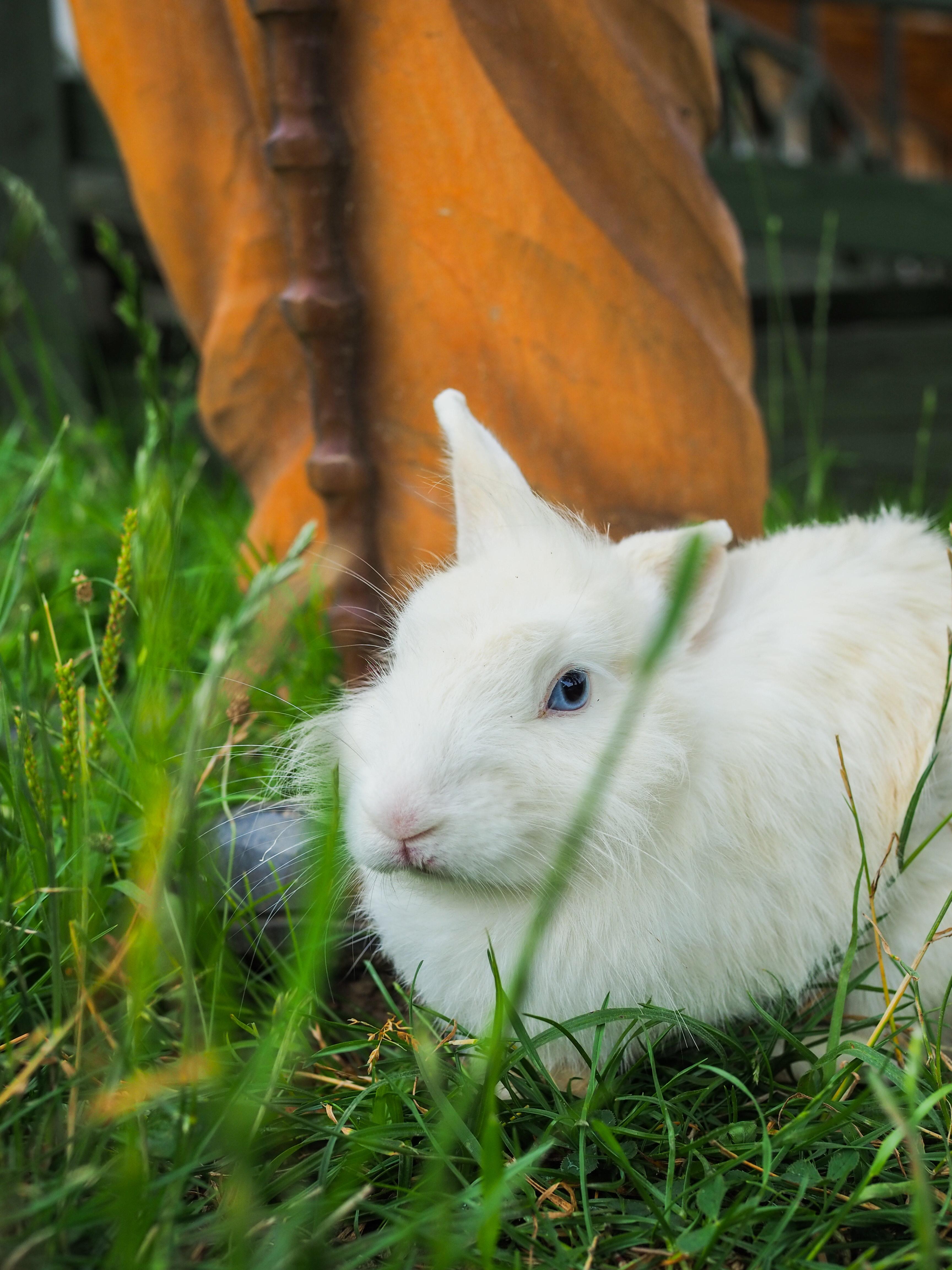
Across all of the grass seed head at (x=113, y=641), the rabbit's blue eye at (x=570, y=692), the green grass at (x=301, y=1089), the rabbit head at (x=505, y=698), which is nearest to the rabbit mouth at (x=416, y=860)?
the rabbit head at (x=505, y=698)

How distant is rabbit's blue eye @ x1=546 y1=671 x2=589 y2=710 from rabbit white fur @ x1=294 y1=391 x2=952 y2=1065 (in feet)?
0.05

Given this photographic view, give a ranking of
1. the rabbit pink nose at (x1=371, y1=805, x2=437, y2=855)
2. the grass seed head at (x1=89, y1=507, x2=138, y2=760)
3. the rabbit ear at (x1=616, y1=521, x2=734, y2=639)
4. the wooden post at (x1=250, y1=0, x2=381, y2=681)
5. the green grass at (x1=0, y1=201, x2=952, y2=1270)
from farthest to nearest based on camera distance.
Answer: the wooden post at (x1=250, y1=0, x2=381, y2=681)
the rabbit ear at (x1=616, y1=521, x2=734, y2=639)
the grass seed head at (x1=89, y1=507, x2=138, y2=760)
the rabbit pink nose at (x1=371, y1=805, x2=437, y2=855)
the green grass at (x1=0, y1=201, x2=952, y2=1270)

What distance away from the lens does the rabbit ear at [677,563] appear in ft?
5.48

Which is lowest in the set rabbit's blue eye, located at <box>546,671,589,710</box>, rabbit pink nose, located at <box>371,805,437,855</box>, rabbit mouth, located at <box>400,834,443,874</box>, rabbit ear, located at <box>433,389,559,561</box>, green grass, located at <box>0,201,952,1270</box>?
green grass, located at <box>0,201,952,1270</box>

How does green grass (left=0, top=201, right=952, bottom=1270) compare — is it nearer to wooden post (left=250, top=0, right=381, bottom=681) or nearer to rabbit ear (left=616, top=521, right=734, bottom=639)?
wooden post (left=250, top=0, right=381, bottom=681)

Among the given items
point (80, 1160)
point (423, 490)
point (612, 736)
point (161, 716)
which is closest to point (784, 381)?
point (423, 490)

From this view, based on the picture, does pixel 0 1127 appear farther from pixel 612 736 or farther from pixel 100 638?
pixel 100 638

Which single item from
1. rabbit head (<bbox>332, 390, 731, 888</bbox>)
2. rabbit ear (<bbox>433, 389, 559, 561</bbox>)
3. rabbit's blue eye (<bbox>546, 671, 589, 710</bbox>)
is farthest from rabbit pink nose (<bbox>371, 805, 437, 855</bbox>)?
rabbit ear (<bbox>433, 389, 559, 561</bbox>)

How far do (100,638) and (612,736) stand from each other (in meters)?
1.56

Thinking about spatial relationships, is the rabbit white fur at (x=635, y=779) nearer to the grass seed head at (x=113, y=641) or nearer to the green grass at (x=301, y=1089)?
the green grass at (x=301, y=1089)

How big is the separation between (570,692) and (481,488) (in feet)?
1.40

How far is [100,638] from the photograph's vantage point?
8.47 ft

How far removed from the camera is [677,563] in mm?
1670

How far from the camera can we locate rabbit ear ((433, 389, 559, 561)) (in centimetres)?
176
